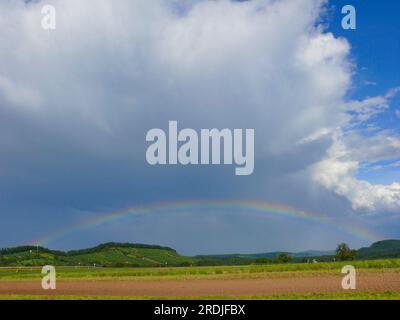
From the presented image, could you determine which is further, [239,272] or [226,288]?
[239,272]

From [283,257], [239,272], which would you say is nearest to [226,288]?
[239,272]

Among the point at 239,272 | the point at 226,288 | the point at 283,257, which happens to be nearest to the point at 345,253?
the point at 283,257

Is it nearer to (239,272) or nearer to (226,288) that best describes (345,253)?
(239,272)

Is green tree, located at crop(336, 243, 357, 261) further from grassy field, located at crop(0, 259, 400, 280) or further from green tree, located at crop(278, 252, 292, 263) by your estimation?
grassy field, located at crop(0, 259, 400, 280)

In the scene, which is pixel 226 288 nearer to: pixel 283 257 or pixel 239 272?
pixel 239 272

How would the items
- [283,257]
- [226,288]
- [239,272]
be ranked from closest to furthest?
[226,288]
[239,272]
[283,257]

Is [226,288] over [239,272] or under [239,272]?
over

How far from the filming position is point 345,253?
143125mm

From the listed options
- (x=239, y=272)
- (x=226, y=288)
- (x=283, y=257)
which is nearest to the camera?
(x=226, y=288)

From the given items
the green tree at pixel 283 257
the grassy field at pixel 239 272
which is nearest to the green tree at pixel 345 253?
the green tree at pixel 283 257
